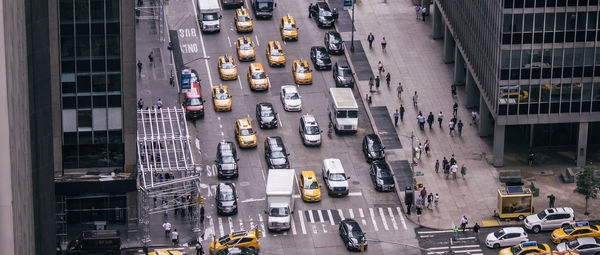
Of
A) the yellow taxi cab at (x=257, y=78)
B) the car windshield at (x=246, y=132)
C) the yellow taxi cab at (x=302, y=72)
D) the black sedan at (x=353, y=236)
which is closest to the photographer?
the black sedan at (x=353, y=236)

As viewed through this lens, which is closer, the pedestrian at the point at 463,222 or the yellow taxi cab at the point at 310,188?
the pedestrian at the point at 463,222

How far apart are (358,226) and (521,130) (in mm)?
25709

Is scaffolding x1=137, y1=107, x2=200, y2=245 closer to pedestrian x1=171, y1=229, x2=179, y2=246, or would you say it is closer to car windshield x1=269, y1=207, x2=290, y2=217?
pedestrian x1=171, y1=229, x2=179, y2=246

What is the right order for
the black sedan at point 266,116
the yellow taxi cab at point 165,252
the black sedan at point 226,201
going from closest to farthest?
1. the yellow taxi cab at point 165,252
2. the black sedan at point 226,201
3. the black sedan at point 266,116

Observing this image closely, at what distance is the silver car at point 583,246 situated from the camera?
11869 centimetres

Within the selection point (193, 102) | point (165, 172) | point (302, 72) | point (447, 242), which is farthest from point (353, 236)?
point (302, 72)

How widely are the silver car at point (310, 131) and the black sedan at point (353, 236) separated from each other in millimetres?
16524

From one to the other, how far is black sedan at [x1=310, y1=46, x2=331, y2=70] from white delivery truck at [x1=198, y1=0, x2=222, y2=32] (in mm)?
12158

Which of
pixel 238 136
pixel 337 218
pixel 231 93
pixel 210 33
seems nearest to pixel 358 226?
pixel 337 218

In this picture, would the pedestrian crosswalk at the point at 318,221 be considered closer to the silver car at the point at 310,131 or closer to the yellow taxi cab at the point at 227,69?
the silver car at the point at 310,131

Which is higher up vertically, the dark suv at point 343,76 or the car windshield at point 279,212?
the dark suv at point 343,76

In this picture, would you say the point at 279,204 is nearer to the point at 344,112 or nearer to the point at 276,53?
the point at 344,112

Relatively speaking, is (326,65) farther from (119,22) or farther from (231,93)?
(119,22)

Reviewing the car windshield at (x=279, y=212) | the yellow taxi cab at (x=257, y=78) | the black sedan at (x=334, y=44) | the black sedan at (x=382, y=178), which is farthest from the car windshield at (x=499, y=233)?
the black sedan at (x=334, y=44)
